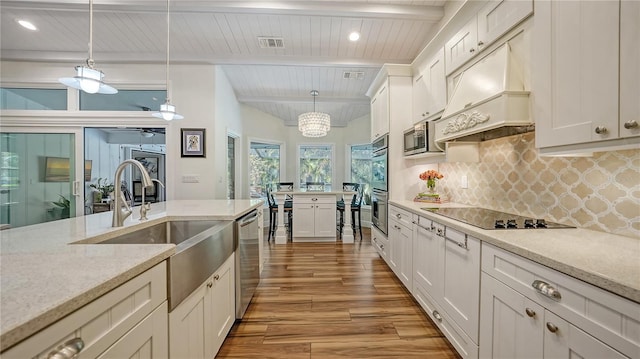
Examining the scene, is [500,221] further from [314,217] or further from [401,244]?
[314,217]

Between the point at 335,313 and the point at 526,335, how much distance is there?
138 centimetres

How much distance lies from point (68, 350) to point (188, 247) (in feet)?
1.84

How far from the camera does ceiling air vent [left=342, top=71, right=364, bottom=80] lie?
378cm

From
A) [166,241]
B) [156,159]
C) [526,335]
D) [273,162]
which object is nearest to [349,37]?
[166,241]

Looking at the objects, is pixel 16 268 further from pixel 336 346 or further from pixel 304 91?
pixel 304 91

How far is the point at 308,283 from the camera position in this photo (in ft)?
8.59

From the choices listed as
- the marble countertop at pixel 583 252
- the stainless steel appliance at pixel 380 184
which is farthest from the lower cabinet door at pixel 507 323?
the stainless steel appliance at pixel 380 184

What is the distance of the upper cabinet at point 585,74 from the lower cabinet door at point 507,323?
0.76 meters

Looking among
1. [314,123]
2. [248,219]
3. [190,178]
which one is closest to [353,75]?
[314,123]

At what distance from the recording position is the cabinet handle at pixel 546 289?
0.88 meters

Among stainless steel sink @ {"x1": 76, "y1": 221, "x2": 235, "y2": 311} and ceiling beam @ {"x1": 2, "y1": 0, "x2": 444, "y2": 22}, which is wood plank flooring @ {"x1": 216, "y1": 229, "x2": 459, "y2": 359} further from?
ceiling beam @ {"x1": 2, "y1": 0, "x2": 444, "y2": 22}

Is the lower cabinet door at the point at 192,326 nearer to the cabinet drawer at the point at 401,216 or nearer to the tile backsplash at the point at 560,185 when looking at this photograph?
the cabinet drawer at the point at 401,216

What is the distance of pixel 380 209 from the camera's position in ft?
10.8

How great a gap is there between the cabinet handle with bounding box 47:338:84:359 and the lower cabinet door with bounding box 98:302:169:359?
11 centimetres
